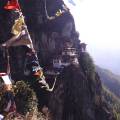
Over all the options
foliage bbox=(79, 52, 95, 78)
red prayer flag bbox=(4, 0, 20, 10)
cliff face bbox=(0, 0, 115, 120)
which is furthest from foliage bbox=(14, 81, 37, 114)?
foliage bbox=(79, 52, 95, 78)

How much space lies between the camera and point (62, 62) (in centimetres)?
9594

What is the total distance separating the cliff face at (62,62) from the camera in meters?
88.7

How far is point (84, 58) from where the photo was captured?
105688mm

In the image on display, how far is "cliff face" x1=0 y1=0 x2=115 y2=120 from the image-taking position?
88688mm

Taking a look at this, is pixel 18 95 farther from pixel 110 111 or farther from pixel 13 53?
pixel 110 111

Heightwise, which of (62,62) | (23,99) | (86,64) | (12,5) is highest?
(12,5)

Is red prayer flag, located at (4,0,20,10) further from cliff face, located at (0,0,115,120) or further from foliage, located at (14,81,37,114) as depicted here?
cliff face, located at (0,0,115,120)

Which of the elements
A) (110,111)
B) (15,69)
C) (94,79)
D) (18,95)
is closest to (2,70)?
(15,69)

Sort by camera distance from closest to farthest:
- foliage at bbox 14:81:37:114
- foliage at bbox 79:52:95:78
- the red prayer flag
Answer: the red prayer flag, foliage at bbox 14:81:37:114, foliage at bbox 79:52:95:78

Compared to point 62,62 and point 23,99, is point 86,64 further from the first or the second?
point 23,99

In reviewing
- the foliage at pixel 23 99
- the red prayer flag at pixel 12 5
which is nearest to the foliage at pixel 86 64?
the foliage at pixel 23 99

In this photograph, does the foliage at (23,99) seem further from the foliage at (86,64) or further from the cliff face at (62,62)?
the foliage at (86,64)

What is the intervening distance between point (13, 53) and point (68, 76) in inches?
484

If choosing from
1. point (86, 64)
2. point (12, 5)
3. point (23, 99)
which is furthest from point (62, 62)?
point (12, 5)
